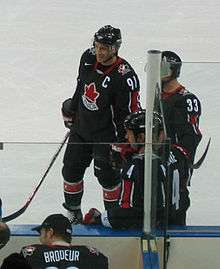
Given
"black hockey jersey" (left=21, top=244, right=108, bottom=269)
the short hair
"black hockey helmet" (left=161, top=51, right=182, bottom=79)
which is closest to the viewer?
the short hair

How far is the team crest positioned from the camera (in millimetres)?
3932

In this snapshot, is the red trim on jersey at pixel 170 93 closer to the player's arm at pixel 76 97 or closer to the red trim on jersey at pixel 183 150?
the red trim on jersey at pixel 183 150

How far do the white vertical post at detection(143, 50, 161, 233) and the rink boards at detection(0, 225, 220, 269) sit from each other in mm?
90

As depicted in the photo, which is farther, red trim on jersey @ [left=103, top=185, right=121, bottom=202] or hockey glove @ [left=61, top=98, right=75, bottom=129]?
hockey glove @ [left=61, top=98, right=75, bottom=129]

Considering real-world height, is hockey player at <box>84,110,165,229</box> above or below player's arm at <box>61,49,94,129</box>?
below

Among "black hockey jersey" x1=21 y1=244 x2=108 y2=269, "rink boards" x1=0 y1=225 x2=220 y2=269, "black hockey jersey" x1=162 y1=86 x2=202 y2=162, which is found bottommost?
"rink boards" x1=0 y1=225 x2=220 y2=269

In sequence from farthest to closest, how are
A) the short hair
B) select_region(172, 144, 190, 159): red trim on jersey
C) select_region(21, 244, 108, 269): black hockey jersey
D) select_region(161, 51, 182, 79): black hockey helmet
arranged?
1. select_region(161, 51, 182, 79): black hockey helmet
2. select_region(172, 144, 190, 159): red trim on jersey
3. select_region(21, 244, 108, 269): black hockey jersey
4. the short hair

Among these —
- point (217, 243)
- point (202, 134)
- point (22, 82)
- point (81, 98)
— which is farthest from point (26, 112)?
point (217, 243)

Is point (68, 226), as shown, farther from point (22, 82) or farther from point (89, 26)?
point (89, 26)

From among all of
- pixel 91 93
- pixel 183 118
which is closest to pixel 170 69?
pixel 183 118

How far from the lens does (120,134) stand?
390 cm

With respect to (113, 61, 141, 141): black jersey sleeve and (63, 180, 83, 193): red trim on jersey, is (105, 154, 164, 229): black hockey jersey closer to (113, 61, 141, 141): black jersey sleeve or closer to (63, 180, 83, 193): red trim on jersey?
(63, 180, 83, 193): red trim on jersey

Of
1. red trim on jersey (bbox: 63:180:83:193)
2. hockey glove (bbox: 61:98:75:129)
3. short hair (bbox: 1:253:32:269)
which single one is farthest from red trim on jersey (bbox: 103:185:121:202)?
short hair (bbox: 1:253:32:269)

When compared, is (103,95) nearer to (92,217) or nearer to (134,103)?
(134,103)
